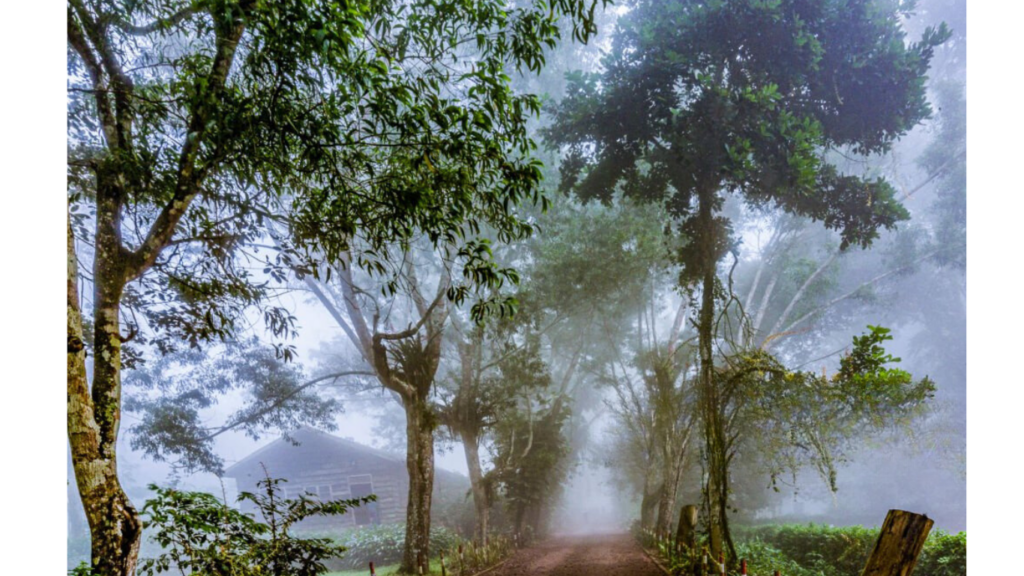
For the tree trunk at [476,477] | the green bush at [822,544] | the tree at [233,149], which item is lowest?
the green bush at [822,544]

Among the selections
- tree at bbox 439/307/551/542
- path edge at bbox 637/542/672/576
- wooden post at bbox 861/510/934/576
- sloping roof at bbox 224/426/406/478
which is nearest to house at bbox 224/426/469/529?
sloping roof at bbox 224/426/406/478

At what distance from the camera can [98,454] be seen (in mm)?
2441

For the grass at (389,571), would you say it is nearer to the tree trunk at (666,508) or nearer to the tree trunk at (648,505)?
the tree trunk at (666,508)

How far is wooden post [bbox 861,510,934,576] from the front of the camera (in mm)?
1959

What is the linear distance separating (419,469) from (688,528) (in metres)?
2.16

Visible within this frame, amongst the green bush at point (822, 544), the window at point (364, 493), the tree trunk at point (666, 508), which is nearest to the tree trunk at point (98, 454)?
the window at point (364, 493)

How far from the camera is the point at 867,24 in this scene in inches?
137

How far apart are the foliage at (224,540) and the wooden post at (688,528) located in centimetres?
265

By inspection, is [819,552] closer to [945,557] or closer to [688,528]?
[688,528]

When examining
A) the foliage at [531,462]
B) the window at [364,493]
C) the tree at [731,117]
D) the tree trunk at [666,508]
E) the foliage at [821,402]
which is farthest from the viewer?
the tree trunk at [666,508]

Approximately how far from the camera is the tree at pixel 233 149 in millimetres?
2369

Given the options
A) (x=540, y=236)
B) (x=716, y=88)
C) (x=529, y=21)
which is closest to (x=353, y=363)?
(x=540, y=236)
